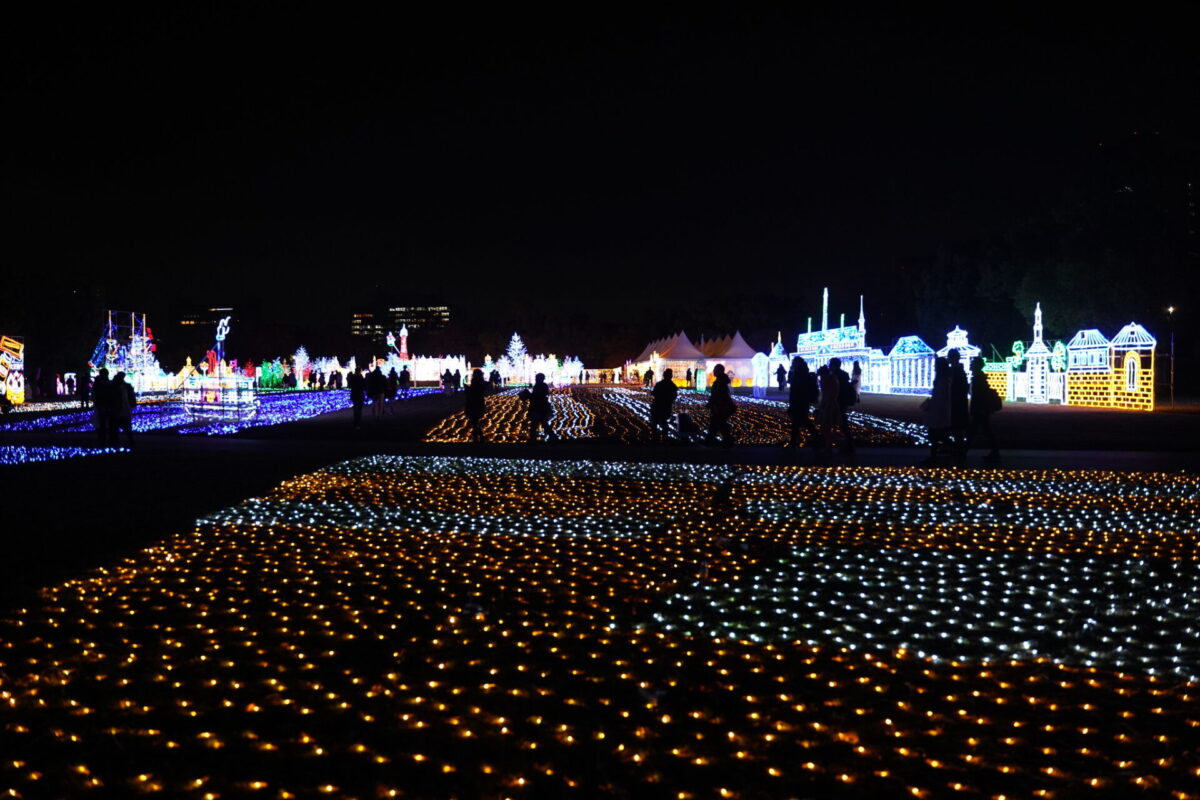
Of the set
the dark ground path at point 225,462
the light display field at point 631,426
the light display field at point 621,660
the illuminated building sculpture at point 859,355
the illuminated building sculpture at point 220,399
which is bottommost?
the light display field at point 621,660

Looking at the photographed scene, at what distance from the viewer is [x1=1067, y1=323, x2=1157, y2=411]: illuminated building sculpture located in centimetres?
3036

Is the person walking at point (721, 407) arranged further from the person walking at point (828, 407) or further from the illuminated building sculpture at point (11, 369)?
the illuminated building sculpture at point (11, 369)

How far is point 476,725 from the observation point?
4160 millimetres

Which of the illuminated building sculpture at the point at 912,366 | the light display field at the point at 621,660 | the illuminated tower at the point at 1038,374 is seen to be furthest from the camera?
the illuminated building sculpture at the point at 912,366

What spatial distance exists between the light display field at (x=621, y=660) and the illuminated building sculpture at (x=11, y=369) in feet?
102

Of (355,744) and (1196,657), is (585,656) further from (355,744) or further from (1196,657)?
(1196,657)

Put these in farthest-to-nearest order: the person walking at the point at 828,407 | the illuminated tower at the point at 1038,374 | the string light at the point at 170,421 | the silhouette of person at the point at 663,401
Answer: the illuminated tower at the point at 1038,374, the string light at the point at 170,421, the silhouette of person at the point at 663,401, the person walking at the point at 828,407

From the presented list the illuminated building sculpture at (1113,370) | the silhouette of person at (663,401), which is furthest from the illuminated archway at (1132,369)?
the silhouette of person at (663,401)

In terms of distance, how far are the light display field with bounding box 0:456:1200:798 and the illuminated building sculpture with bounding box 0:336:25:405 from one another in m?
31.2

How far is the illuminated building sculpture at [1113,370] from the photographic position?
3036 centimetres

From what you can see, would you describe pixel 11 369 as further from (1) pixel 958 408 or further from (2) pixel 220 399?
(1) pixel 958 408

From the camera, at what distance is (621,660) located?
5074 mm

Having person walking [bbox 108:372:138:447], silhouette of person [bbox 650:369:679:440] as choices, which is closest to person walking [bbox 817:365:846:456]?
silhouette of person [bbox 650:369:679:440]

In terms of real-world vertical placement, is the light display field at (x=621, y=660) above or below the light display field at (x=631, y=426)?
below
